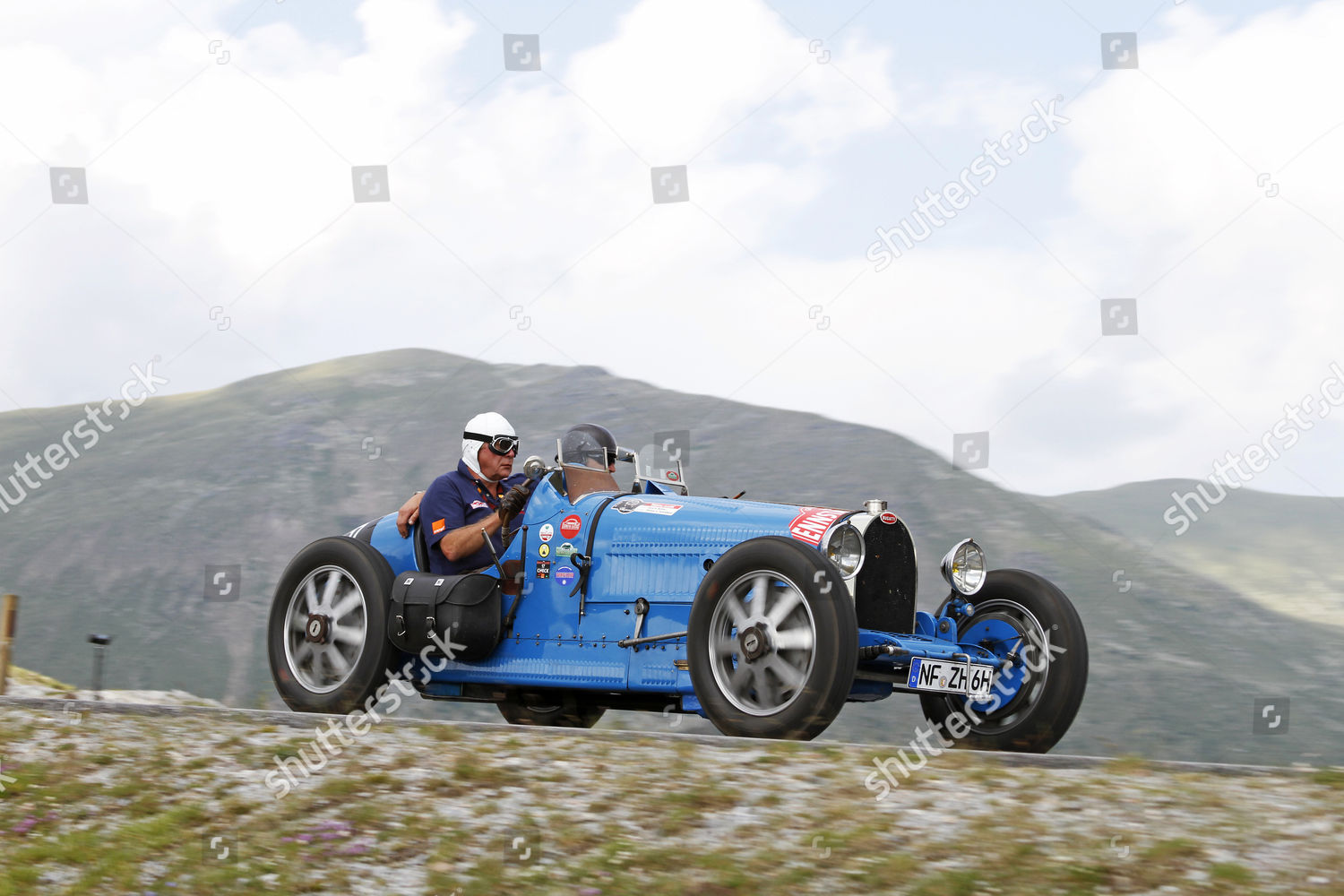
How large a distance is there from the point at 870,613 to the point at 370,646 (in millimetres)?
2885

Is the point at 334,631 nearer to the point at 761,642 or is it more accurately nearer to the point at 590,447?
the point at 590,447

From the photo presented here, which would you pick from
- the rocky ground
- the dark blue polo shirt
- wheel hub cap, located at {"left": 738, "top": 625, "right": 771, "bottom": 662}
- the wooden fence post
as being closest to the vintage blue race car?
wheel hub cap, located at {"left": 738, "top": 625, "right": 771, "bottom": 662}

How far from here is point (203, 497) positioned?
181 feet

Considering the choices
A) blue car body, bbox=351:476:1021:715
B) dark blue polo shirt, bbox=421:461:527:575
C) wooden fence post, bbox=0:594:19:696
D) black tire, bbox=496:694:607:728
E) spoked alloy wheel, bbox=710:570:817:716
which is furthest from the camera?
wooden fence post, bbox=0:594:19:696

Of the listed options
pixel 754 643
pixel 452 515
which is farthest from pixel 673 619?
pixel 452 515

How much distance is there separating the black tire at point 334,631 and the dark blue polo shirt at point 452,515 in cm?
31

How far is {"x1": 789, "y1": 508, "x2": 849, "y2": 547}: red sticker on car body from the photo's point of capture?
6.87 meters

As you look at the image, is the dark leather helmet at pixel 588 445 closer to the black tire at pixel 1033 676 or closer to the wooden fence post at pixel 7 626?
the black tire at pixel 1033 676

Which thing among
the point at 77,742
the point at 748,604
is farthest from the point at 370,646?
the point at 748,604

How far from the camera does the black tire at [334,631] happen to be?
784cm

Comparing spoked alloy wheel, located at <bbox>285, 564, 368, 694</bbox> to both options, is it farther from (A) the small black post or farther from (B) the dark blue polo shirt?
(A) the small black post

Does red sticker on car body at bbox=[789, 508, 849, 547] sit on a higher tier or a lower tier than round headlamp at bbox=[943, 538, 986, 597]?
higher
